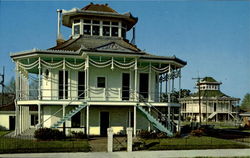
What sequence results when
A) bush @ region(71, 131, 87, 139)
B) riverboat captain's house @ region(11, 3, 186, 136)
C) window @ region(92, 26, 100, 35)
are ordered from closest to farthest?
bush @ region(71, 131, 87, 139) → riverboat captain's house @ region(11, 3, 186, 136) → window @ region(92, 26, 100, 35)

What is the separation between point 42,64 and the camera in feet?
88.6

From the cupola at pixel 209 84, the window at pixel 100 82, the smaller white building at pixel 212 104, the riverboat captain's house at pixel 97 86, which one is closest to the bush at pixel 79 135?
the riverboat captain's house at pixel 97 86

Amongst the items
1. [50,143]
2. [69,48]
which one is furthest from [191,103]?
[50,143]

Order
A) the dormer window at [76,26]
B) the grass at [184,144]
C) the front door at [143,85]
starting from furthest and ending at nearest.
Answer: the dormer window at [76,26], the front door at [143,85], the grass at [184,144]

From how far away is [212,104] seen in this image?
75.9 m

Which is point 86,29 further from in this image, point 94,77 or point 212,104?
point 212,104

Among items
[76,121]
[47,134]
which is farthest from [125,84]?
[47,134]

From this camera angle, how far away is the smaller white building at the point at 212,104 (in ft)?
247

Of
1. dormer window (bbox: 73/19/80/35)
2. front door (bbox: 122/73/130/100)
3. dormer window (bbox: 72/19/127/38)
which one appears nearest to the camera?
front door (bbox: 122/73/130/100)

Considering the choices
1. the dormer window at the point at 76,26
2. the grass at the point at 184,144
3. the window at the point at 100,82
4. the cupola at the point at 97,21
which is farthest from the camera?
the dormer window at the point at 76,26

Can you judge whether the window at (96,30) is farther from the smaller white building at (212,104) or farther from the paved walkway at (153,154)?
the smaller white building at (212,104)

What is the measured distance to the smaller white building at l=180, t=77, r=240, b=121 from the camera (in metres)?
75.2

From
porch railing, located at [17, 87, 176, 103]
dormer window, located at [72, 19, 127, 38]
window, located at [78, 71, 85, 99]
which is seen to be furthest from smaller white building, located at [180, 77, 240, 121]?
window, located at [78, 71, 85, 99]

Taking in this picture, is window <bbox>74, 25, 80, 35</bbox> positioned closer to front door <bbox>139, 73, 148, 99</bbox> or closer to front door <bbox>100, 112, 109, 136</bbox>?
front door <bbox>139, 73, 148, 99</bbox>
